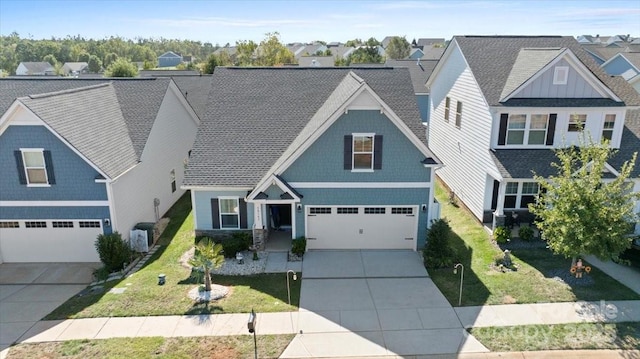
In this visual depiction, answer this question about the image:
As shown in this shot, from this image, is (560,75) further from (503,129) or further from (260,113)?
(260,113)

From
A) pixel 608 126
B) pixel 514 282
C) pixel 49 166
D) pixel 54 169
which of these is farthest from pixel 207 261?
pixel 608 126

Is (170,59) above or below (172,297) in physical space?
above

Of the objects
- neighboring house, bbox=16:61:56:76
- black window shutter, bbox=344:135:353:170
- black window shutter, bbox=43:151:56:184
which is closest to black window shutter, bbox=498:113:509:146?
black window shutter, bbox=344:135:353:170

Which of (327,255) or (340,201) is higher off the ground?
(340,201)

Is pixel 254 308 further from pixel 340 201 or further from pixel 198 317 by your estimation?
pixel 340 201

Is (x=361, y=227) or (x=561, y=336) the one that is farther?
(x=361, y=227)

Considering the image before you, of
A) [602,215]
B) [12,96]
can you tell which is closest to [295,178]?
[602,215]
